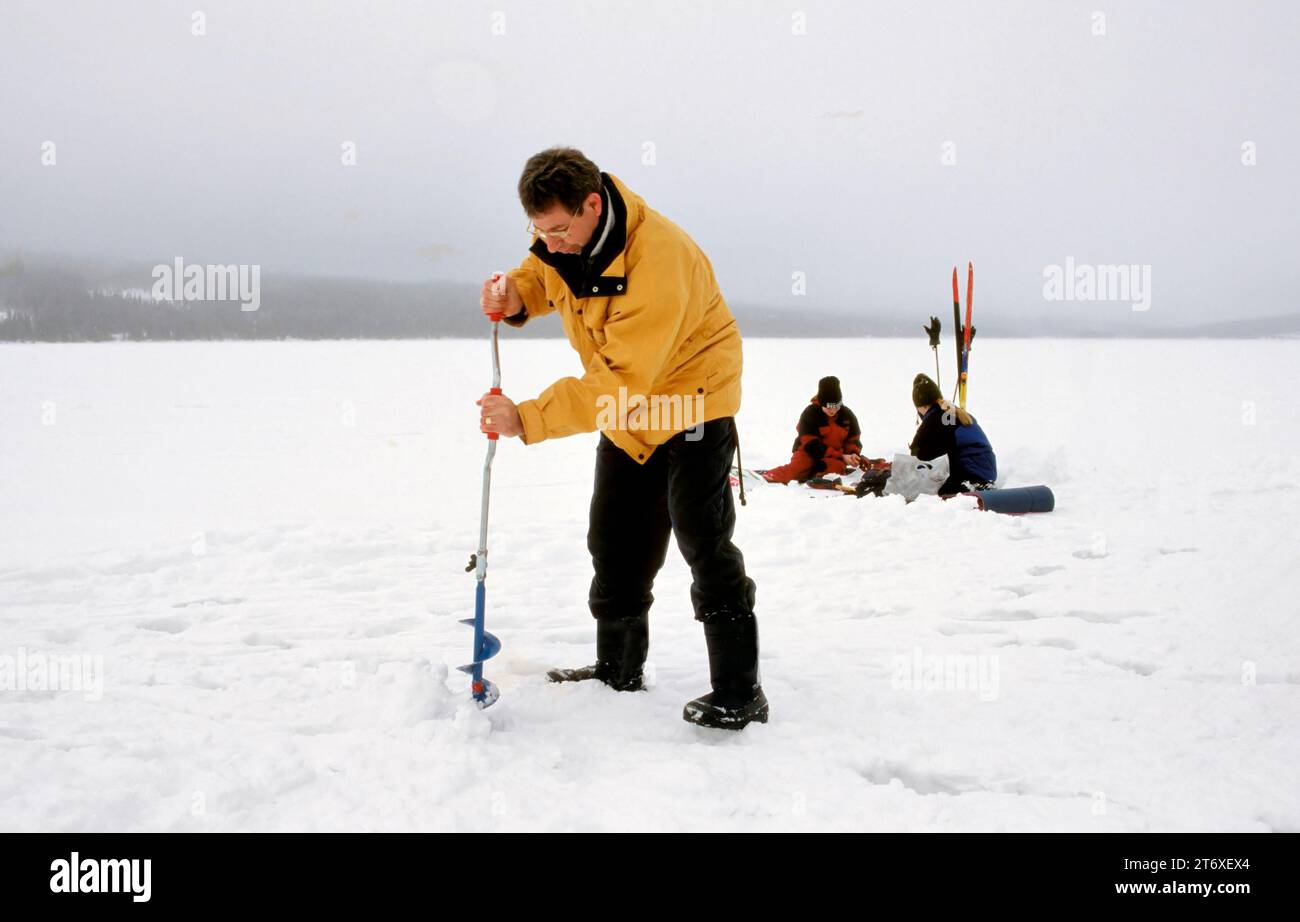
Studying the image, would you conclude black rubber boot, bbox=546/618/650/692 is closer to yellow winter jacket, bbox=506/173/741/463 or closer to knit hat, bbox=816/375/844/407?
yellow winter jacket, bbox=506/173/741/463

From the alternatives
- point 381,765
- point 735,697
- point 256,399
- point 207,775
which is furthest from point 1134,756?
point 256,399

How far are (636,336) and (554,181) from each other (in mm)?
532

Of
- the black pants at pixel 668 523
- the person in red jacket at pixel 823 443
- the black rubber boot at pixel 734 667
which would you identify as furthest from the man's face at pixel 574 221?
the person in red jacket at pixel 823 443

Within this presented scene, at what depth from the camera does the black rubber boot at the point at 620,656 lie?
3.42 metres

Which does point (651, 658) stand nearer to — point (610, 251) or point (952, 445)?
point (610, 251)

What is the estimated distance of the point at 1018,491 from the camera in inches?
284

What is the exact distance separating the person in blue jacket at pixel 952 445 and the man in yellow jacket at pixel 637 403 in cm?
527

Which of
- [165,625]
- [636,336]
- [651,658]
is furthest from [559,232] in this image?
[165,625]

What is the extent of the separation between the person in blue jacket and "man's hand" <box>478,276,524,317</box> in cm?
552

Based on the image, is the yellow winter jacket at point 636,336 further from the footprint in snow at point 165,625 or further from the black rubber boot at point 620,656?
the footprint in snow at point 165,625

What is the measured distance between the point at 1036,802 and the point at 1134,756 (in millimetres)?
526

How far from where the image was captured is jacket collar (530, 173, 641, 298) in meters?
2.79

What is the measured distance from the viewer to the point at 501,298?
3260 millimetres
